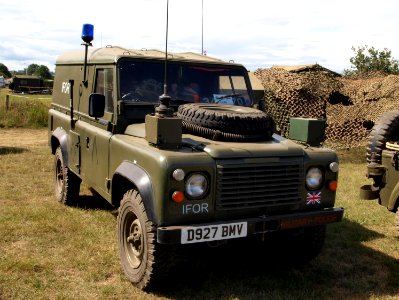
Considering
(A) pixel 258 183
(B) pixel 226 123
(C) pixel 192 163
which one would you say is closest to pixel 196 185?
(C) pixel 192 163

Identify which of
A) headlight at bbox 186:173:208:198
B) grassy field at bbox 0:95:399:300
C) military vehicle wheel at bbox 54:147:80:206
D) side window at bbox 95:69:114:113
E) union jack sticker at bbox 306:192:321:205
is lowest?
grassy field at bbox 0:95:399:300

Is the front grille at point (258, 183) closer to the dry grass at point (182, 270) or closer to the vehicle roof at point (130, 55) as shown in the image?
the dry grass at point (182, 270)

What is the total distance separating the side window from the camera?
496cm

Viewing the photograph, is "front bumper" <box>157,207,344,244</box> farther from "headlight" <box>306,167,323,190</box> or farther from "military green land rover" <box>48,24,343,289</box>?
"headlight" <box>306,167,323,190</box>

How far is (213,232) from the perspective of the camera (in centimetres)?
363

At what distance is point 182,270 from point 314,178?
1.54 metres

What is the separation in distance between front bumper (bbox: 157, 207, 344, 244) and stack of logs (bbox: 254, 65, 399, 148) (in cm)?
777

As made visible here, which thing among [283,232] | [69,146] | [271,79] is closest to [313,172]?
[283,232]

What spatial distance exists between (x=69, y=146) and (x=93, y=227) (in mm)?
A: 1224

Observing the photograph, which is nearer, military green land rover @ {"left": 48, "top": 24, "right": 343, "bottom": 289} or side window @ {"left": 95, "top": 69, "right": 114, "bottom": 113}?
military green land rover @ {"left": 48, "top": 24, "right": 343, "bottom": 289}

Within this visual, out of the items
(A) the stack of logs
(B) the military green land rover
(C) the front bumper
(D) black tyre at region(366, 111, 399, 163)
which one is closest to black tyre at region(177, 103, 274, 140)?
(B) the military green land rover

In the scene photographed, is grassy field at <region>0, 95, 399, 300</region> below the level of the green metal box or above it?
below

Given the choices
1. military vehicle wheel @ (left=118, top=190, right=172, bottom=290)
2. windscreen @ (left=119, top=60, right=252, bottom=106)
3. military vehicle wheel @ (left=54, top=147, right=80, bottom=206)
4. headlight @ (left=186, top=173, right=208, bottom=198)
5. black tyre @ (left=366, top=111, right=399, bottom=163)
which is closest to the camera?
headlight @ (left=186, top=173, right=208, bottom=198)

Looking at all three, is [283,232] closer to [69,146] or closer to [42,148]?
[69,146]
